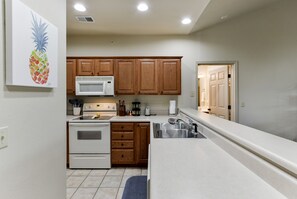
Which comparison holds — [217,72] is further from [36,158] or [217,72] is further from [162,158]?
[36,158]

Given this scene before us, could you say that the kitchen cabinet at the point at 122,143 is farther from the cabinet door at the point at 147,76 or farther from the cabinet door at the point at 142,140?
the cabinet door at the point at 147,76

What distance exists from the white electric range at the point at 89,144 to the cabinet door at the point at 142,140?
20.8 inches

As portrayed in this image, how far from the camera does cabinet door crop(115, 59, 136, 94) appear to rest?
12.8ft

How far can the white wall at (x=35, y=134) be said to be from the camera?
1146mm

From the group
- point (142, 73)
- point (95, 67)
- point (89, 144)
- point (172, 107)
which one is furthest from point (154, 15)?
point (89, 144)

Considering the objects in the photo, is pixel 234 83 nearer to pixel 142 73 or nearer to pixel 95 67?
pixel 142 73

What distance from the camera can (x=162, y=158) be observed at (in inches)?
53.9

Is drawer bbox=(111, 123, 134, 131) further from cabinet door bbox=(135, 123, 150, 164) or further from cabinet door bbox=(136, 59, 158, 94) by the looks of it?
cabinet door bbox=(136, 59, 158, 94)

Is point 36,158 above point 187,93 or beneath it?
beneath

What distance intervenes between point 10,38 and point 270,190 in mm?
1624

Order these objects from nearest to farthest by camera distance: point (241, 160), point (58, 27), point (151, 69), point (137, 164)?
point (241, 160), point (58, 27), point (137, 164), point (151, 69)

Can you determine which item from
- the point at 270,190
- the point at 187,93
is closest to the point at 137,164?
the point at 187,93

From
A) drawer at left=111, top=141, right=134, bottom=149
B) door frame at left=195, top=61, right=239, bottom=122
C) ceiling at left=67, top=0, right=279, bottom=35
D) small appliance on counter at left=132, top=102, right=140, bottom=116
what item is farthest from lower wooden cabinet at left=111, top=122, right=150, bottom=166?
door frame at left=195, top=61, right=239, bottom=122

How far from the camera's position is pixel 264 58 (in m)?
4.07
